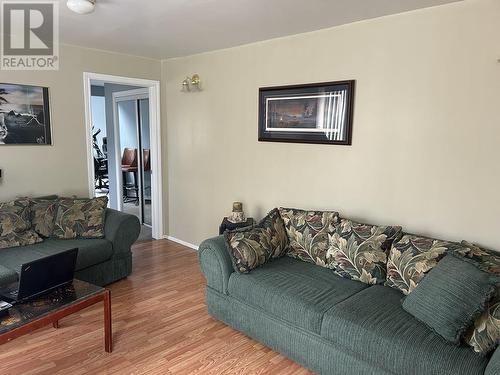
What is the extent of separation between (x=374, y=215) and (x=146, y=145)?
371 cm

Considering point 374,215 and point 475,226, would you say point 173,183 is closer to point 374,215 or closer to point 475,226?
point 374,215

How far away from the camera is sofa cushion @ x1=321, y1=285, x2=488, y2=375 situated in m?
1.70

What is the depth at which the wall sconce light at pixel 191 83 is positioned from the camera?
4.17m

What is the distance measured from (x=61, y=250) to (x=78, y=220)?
0.41 meters

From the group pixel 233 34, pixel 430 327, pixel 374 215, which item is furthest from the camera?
pixel 233 34

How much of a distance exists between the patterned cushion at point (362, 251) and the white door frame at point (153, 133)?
2.87 meters

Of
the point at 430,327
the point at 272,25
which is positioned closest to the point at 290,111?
the point at 272,25

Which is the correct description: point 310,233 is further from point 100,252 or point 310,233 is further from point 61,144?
point 61,144

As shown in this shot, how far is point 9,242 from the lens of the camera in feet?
10.1

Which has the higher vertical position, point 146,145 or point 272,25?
point 272,25

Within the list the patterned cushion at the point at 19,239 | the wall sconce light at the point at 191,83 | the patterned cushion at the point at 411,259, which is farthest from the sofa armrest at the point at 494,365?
the wall sconce light at the point at 191,83

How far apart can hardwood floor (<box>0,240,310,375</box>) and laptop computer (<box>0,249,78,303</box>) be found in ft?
1.61

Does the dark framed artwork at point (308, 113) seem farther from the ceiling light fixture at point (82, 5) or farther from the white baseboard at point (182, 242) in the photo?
A: the white baseboard at point (182, 242)

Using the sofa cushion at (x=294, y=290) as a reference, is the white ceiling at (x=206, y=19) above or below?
above
